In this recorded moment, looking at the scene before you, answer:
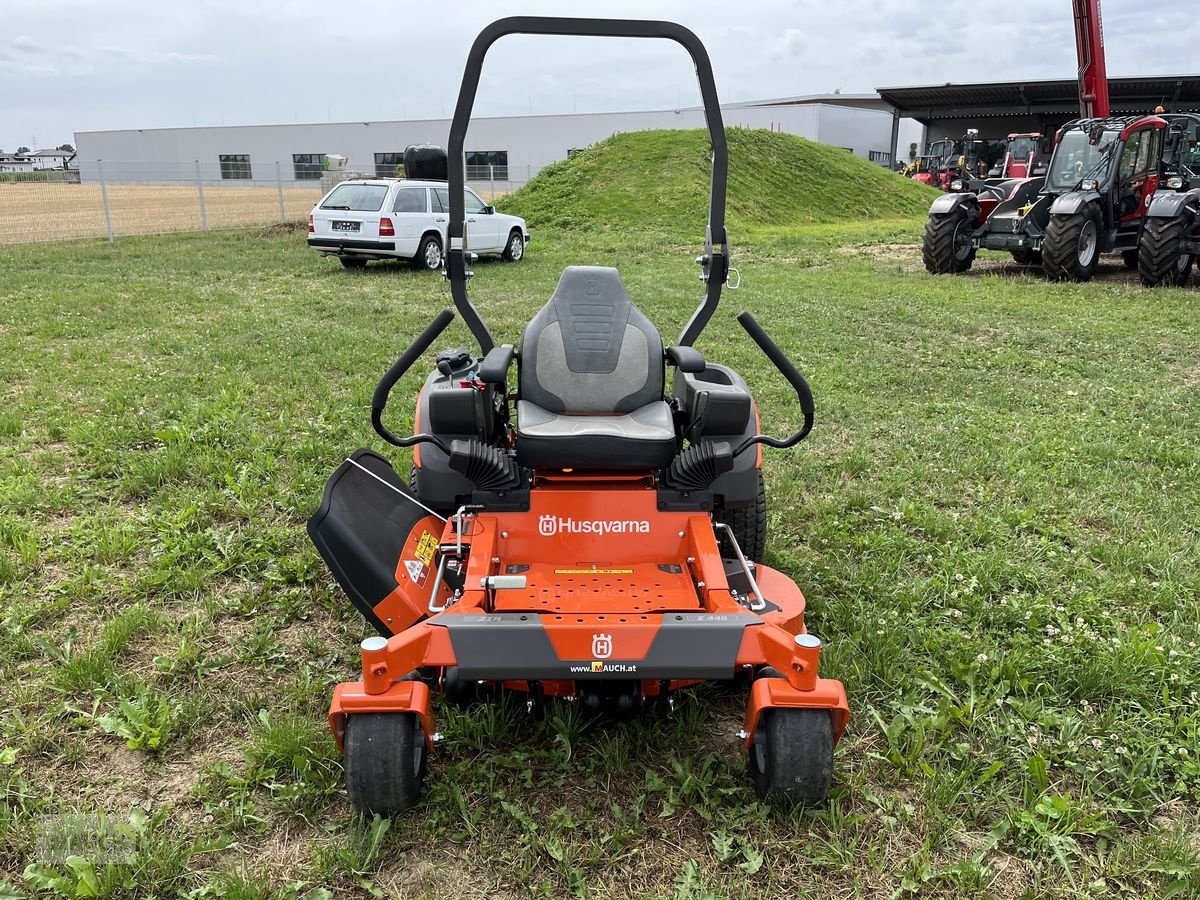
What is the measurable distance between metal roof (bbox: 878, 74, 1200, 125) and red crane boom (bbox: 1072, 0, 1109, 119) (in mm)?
33368

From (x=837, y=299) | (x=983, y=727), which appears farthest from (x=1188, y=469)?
(x=837, y=299)

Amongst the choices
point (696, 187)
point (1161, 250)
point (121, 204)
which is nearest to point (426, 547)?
point (1161, 250)

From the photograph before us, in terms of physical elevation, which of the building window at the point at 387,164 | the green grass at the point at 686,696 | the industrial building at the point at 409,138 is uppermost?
the industrial building at the point at 409,138

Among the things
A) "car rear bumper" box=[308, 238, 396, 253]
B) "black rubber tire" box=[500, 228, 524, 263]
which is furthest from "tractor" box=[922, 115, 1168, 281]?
"car rear bumper" box=[308, 238, 396, 253]

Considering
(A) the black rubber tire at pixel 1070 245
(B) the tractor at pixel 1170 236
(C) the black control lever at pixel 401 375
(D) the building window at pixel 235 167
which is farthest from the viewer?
(D) the building window at pixel 235 167

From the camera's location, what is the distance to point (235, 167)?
46.0m

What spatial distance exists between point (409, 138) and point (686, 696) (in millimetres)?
51616

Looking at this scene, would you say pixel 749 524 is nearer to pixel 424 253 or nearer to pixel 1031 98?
pixel 424 253

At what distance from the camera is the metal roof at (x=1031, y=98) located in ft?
139

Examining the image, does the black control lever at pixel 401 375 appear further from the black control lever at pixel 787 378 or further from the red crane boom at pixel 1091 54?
the red crane boom at pixel 1091 54

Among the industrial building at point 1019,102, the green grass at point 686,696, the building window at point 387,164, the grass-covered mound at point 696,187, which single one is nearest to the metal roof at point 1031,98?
the industrial building at point 1019,102

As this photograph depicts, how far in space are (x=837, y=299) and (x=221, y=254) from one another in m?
11.1

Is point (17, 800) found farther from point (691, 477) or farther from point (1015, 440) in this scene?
point (1015, 440)

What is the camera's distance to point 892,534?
459 cm
